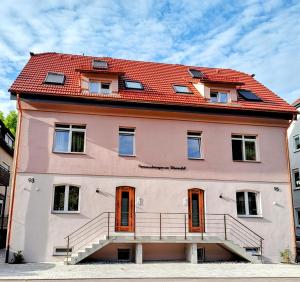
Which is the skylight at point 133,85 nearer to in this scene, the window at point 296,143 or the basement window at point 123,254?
the basement window at point 123,254

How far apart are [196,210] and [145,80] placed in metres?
7.18

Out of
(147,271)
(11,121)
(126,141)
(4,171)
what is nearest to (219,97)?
(126,141)

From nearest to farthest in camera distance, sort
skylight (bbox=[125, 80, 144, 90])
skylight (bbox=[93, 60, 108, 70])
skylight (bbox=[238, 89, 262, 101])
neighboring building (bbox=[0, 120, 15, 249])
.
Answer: skylight (bbox=[125, 80, 144, 90]) < skylight (bbox=[238, 89, 262, 101]) < skylight (bbox=[93, 60, 108, 70]) < neighboring building (bbox=[0, 120, 15, 249])

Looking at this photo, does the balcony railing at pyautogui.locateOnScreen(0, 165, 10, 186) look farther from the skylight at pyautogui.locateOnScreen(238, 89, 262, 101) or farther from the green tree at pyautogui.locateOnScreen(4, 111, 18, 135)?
the green tree at pyautogui.locateOnScreen(4, 111, 18, 135)

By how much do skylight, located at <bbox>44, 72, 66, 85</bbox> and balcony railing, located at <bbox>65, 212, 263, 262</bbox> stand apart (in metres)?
6.53

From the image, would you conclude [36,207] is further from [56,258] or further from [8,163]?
A: [8,163]

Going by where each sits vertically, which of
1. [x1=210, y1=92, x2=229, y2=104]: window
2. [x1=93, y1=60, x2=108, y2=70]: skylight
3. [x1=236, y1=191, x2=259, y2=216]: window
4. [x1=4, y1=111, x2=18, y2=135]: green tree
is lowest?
[x1=236, y1=191, x2=259, y2=216]: window

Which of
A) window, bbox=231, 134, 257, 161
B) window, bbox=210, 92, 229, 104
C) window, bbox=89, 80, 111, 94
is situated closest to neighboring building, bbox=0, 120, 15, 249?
window, bbox=89, 80, 111, 94

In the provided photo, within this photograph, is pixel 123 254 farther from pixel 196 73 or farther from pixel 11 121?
pixel 11 121

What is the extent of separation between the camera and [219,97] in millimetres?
19297

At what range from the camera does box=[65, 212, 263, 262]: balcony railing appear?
629 inches

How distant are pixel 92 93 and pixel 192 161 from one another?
5.57 metres

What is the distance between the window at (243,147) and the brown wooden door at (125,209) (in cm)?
535

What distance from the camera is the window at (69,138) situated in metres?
16.9
